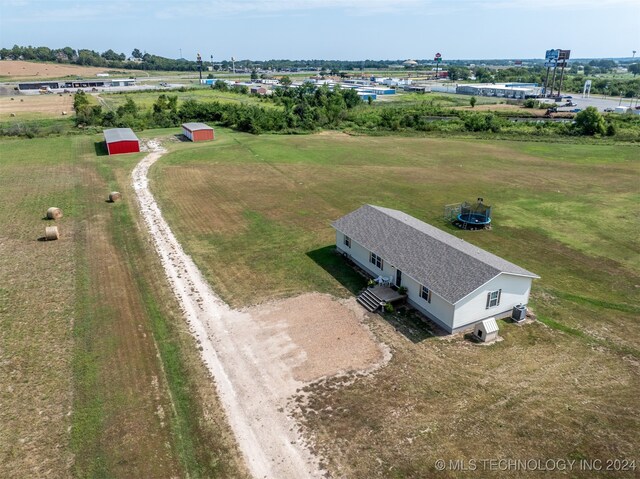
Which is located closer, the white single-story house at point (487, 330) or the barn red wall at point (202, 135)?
the white single-story house at point (487, 330)

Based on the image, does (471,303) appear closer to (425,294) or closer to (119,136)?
(425,294)

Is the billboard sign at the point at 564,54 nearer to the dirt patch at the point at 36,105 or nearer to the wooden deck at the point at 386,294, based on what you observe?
the dirt patch at the point at 36,105

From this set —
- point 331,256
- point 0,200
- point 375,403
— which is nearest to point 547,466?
point 375,403

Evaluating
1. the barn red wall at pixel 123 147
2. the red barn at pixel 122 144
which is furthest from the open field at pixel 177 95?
the barn red wall at pixel 123 147

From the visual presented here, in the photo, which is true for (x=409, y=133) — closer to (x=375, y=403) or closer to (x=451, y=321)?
(x=451, y=321)

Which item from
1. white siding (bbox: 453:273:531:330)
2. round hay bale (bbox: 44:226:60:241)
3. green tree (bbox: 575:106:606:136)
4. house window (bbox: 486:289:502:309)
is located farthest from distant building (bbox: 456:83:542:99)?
round hay bale (bbox: 44:226:60:241)

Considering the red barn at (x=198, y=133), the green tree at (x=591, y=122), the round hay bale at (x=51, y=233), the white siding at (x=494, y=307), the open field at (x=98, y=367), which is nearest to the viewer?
the open field at (x=98, y=367)
